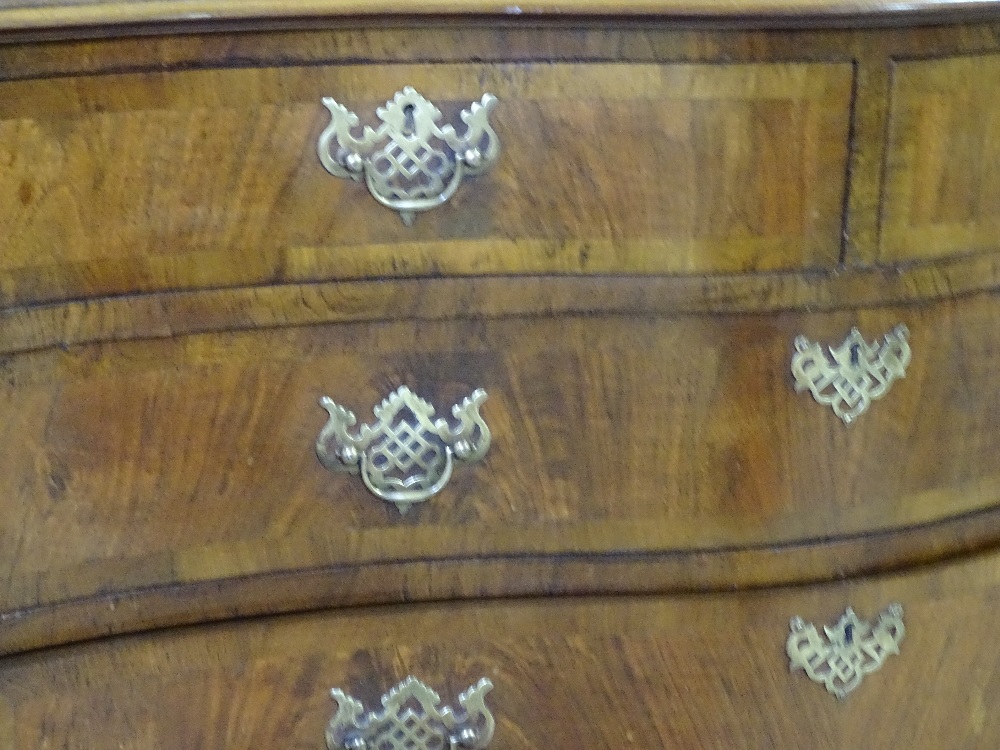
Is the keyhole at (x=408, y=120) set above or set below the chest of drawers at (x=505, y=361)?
above

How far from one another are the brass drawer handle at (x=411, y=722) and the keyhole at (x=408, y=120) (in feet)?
1.28

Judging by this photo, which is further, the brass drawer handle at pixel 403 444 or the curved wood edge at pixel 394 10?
the brass drawer handle at pixel 403 444

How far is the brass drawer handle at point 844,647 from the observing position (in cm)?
78

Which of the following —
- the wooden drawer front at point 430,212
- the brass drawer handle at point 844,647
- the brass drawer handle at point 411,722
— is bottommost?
the brass drawer handle at point 411,722

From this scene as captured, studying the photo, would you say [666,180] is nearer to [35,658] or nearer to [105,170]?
[105,170]

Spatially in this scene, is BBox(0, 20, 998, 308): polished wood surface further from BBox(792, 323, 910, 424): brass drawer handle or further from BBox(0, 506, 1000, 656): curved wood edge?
BBox(0, 506, 1000, 656): curved wood edge

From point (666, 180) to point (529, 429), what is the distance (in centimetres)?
19

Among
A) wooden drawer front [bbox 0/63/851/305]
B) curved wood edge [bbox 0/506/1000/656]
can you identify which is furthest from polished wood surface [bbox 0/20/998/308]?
curved wood edge [bbox 0/506/1000/656]

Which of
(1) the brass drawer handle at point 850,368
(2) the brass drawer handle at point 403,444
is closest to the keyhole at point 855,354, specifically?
(1) the brass drawer handle at point 850,368

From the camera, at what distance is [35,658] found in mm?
712

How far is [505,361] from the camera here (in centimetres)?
71

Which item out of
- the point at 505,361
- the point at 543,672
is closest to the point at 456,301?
the point at 505,361

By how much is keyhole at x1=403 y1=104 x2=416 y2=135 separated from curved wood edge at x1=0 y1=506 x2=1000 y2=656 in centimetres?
31

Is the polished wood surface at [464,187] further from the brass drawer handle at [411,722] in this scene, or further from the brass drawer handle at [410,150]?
the brass drawer handle at [411,722]
